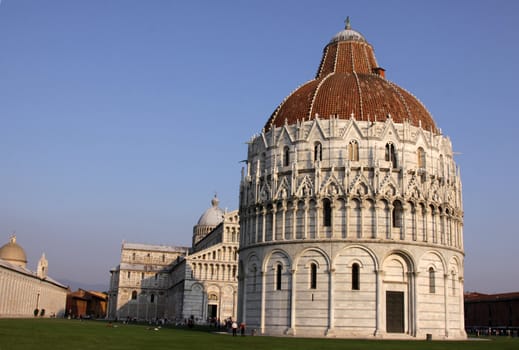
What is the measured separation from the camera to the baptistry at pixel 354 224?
4516cm

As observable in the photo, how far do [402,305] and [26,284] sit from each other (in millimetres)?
65028

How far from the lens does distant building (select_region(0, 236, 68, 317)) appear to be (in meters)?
77.9

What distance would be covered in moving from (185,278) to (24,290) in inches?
949

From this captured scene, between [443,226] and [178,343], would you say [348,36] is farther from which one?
[178,343]

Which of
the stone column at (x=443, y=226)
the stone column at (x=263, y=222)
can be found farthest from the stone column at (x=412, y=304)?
the stone column at (x=263, y=222)

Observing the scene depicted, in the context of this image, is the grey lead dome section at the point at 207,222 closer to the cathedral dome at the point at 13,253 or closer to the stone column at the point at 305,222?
the cathedral dome at the point at 13,253

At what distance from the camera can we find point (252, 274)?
1989 inches

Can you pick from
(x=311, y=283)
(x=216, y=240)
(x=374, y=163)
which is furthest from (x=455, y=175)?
(x=216, y=240)

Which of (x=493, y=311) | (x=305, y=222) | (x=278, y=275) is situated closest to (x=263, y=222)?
(x=305, y=222)

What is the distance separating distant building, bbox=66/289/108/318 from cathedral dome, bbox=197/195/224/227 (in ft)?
158

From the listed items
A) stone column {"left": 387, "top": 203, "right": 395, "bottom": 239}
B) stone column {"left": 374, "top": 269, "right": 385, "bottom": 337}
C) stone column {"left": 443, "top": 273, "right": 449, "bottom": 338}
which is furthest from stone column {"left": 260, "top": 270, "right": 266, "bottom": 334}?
stone column {"left": 443, "top": 273, "right": 449, "bottom": 338}

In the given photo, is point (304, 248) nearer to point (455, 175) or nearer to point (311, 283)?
point (311, 283)

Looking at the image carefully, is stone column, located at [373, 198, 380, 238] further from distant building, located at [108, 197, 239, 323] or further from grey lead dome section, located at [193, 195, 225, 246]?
grey lead dome section, located at [193, 195, 225, 246]

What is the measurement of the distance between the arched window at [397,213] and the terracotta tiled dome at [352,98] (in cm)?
748
